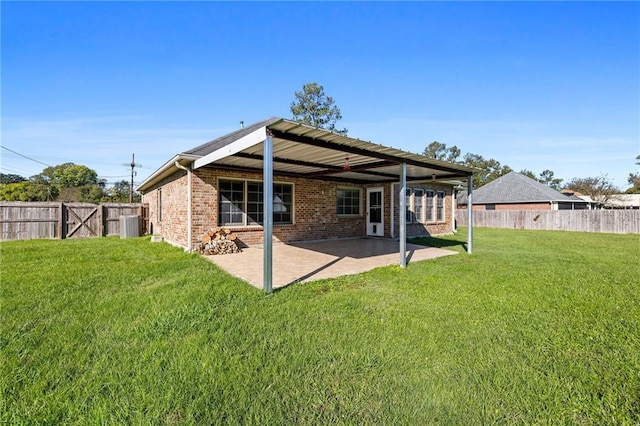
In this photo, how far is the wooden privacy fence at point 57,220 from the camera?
1116 centimetres

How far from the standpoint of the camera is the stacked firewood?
7900mm

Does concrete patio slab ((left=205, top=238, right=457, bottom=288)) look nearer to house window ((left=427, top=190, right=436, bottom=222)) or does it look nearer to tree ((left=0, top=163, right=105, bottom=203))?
house window ((left=427, top=190, right=436, bottom=222))

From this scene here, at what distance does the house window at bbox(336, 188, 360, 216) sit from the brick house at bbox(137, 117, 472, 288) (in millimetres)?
41

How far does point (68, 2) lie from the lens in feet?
19.8

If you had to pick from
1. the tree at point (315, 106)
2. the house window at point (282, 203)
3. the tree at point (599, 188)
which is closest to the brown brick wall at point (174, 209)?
the house window at point (282, 203)

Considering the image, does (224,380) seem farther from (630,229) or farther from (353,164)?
(630,229)

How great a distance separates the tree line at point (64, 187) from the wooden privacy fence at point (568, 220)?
129 feet

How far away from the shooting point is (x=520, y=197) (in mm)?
25844

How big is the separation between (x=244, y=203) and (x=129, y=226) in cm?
703

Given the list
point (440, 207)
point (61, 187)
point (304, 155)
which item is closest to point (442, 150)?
point (440, 207)

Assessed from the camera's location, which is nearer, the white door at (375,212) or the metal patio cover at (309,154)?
the metal patio cover at (309,154)

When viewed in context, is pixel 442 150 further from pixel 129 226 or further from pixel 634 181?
pixel 129 226

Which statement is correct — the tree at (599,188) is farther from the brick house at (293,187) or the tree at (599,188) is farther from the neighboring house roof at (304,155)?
the neighboring house roof at (304,155)

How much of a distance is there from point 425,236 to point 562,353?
449 inches
